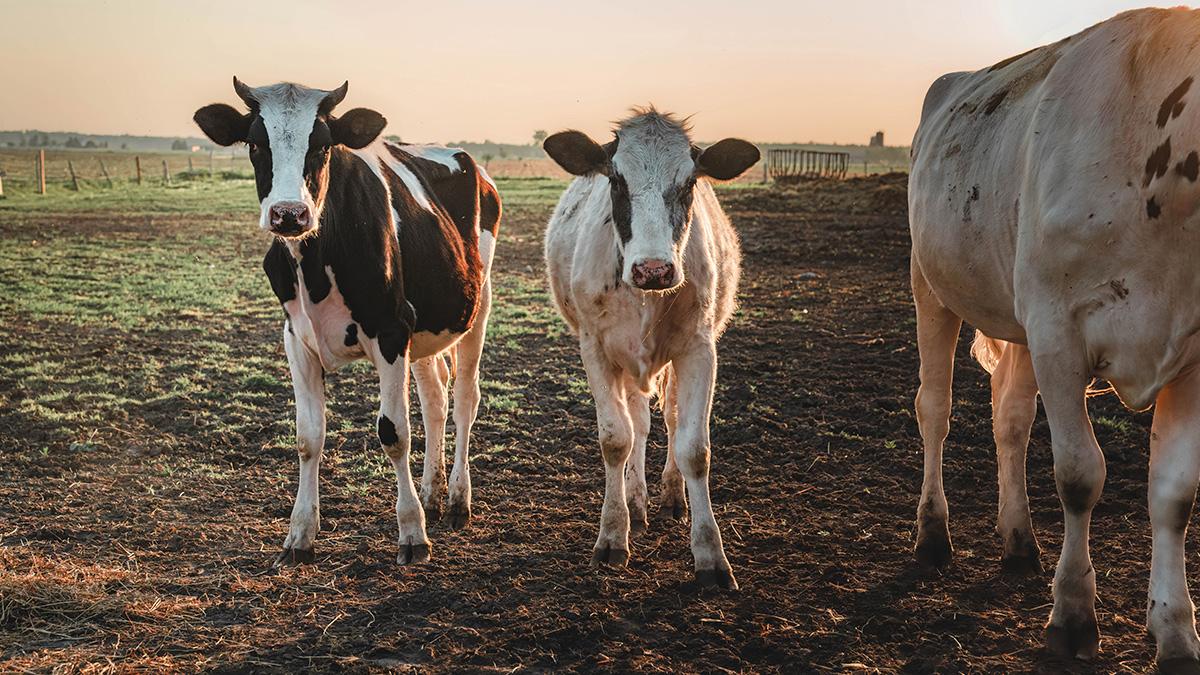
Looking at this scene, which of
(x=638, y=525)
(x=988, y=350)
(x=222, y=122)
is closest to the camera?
(x=222, y=122)

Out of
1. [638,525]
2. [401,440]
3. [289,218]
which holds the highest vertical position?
[289,218]

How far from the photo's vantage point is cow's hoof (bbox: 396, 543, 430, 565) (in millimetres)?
6000

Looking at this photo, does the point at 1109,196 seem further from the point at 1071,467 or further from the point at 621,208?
the point at 621,208

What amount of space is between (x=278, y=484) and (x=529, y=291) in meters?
9.31

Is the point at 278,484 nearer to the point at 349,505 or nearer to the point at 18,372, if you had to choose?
the point at 349,505

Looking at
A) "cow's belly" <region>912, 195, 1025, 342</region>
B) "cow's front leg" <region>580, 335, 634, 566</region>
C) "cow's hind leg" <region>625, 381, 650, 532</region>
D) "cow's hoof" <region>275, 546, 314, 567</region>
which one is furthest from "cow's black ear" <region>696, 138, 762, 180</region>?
"cow's hoof" <region>275, 546, 314, 567</region>

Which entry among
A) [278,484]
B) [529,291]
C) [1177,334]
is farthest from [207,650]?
[529,291]

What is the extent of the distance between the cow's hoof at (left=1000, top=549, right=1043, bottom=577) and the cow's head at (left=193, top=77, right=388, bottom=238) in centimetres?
402

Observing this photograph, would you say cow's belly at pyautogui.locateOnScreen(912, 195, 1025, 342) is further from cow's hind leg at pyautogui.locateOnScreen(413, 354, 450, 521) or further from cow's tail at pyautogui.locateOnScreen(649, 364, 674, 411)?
cow's hind leg at pyautogui.locateOnScreen(413, 354, 450, 521)

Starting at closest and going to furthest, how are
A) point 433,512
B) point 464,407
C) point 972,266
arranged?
point 972,266 < point 433,512 < point 464,407

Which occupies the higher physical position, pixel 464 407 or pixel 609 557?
pixel 464 407

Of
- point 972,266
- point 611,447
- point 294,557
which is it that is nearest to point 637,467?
point 611,447

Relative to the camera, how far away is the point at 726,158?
19.2ft

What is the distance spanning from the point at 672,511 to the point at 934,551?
1.66 metres
